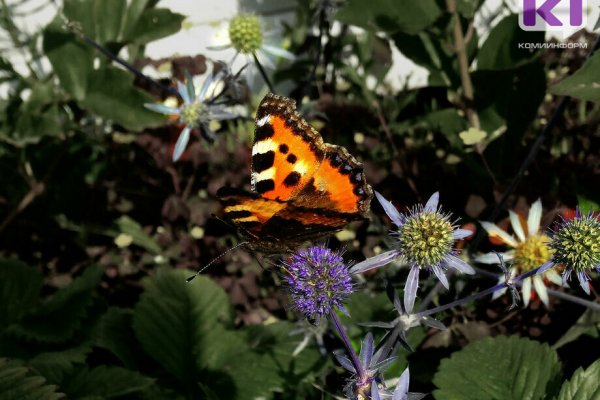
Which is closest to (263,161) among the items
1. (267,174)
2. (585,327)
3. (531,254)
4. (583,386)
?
(267,174)

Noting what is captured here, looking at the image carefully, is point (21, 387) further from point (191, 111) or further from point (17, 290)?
point (191, 111)

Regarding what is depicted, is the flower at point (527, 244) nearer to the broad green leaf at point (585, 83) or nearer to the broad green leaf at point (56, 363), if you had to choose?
the broad green leaf at point (585, 83)

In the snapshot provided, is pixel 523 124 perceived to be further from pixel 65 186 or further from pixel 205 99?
pixel 65 186

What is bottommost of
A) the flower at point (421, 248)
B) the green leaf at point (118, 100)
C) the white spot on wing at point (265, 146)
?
the flower at point (421, 248)

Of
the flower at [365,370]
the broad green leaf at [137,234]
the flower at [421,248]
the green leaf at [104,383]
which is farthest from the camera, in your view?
the broad green leaf at [137,234]

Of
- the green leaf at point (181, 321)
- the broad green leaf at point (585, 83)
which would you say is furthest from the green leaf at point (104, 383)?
the broad green leaf at point (585, 83)

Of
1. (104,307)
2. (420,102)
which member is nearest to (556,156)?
(420,102)

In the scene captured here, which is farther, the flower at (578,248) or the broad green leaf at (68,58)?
the broad green leaf at (68,58)
